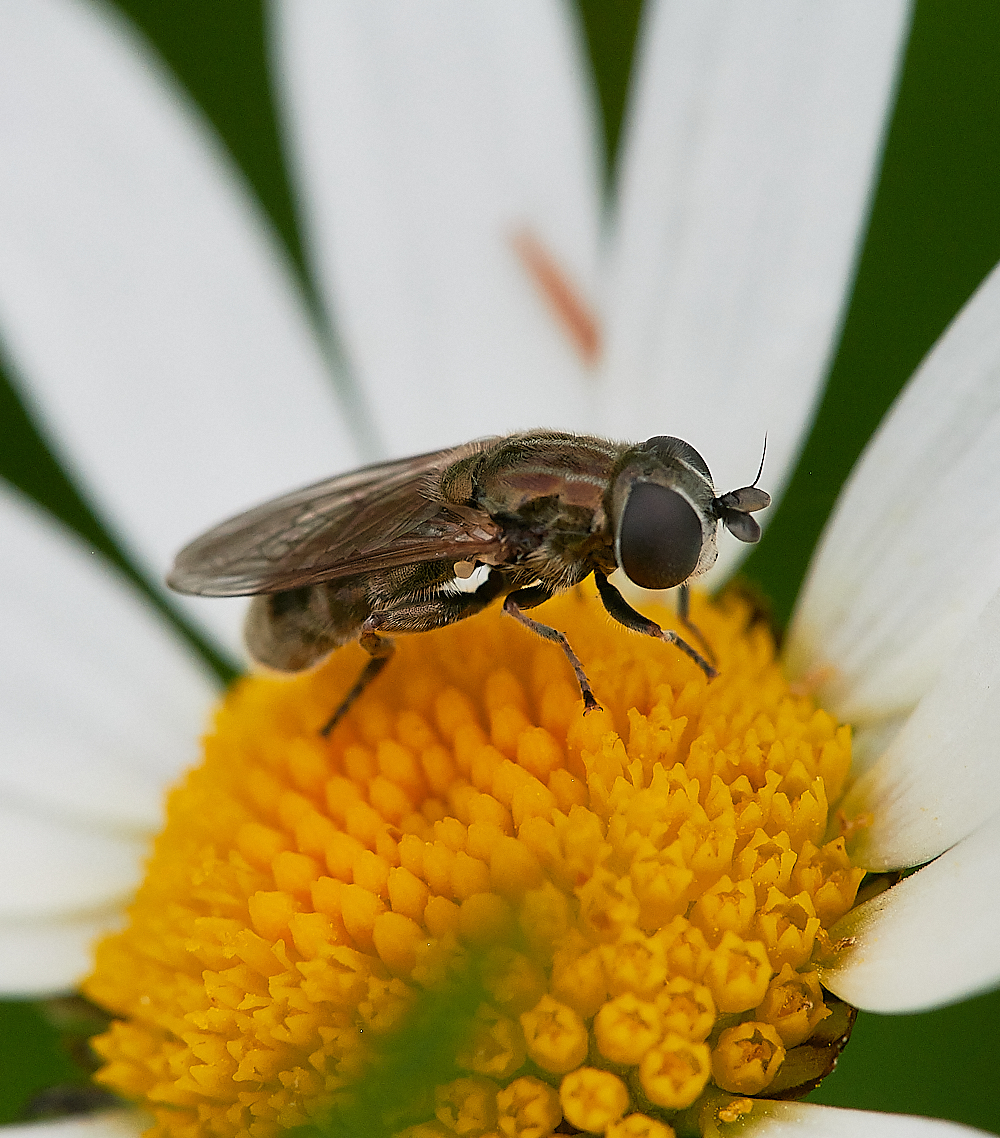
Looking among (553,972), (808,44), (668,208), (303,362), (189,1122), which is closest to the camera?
(553,972)

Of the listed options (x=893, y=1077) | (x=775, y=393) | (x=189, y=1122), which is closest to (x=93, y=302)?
(x=775, y=393)

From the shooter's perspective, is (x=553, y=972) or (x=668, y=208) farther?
(x=668, y=208)

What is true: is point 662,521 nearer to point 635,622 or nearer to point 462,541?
point 635,622

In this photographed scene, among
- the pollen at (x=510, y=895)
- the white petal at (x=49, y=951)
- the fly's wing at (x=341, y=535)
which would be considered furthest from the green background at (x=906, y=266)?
the fly's wing at (x=341, y=535)

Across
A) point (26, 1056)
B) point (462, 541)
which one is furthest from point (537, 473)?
point (26, 1056)

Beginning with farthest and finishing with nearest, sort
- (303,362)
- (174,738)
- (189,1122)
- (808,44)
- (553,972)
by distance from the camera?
(303,362) → (174,738) → (808,44) → (189,1122) → (553,972)

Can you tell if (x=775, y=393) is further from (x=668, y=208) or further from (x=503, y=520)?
(x=503, y=520)

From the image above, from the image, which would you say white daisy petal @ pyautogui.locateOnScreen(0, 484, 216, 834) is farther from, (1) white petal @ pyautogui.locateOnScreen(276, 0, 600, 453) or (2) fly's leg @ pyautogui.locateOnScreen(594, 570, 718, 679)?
(2) fly's leg @ pyautogui.locateOnScreen(594, 570, 718, 679)

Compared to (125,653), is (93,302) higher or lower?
higher

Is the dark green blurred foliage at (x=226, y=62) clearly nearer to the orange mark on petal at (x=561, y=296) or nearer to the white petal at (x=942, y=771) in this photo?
the orange mark on petal at (x=561, y=296)
